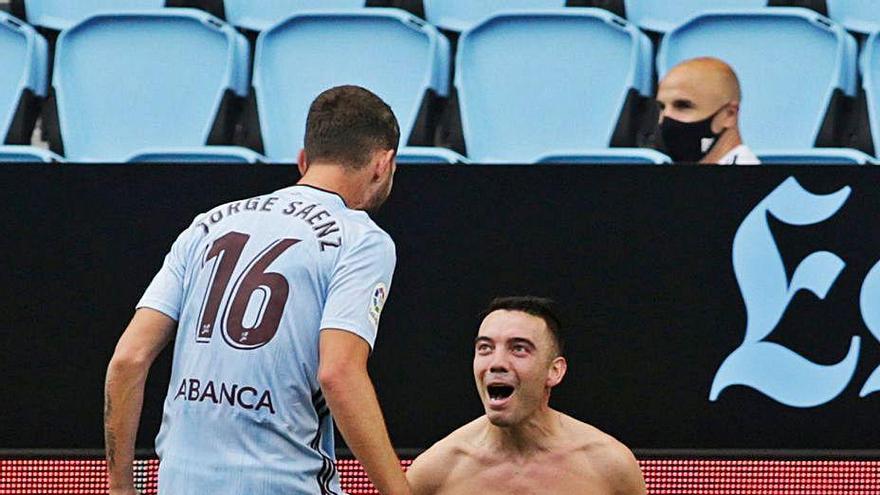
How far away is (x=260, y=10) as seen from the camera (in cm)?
791

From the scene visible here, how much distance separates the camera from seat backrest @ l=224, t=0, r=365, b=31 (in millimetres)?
7883

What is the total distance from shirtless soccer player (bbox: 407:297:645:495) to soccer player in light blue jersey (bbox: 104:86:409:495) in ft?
3.01

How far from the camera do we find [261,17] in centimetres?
790

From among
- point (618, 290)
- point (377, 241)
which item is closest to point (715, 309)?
point (618, 290)

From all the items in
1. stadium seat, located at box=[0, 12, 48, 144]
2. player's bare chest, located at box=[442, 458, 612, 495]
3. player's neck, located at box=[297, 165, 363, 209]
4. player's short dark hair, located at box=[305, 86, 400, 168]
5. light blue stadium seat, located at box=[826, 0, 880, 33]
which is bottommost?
stadium seat, located at box=[0, 12, 48, 144]

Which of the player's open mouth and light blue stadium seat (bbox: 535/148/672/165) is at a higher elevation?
light blue stadium seat (bbox: 535/148/672/165)

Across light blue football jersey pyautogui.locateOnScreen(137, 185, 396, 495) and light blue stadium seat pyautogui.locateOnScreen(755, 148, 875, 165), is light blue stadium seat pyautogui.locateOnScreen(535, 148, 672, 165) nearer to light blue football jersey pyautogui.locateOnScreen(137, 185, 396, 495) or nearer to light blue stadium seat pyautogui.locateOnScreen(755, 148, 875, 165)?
light blue stadium seat pyautogui.locateOnScreen(755, 148, 875, 165)

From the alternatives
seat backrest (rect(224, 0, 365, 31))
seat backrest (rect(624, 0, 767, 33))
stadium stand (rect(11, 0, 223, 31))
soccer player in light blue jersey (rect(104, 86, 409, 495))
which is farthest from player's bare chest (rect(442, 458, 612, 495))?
stadium stand (rect(11, 0, 223, 31))

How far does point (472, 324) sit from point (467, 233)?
0.29m

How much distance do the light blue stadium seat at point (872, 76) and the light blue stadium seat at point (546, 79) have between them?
3.13 ft

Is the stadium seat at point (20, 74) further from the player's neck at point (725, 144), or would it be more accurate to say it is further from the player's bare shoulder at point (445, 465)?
the player's bare shoulder at point (445, 465)

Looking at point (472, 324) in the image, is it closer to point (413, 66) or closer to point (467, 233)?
point (467, 233)

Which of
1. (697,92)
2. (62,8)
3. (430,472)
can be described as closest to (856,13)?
(697,92)

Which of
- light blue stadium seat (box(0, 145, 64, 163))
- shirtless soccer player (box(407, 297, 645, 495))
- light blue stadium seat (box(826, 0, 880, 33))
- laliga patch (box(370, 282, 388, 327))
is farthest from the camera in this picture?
light blue stadium seat (box(826, 0, 880, 33))
